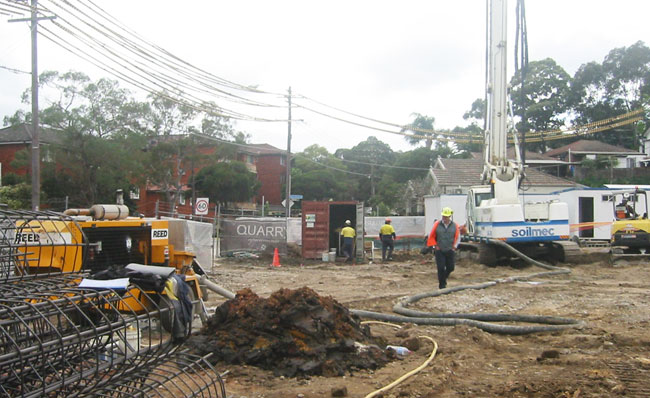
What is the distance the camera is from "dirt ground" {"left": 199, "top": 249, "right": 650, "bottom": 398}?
5656 mm

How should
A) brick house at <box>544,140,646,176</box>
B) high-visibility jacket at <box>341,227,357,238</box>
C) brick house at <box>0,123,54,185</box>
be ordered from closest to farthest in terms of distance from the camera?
high-visibility jacket at <box>341,227,357,238</box>, brick house at <box>0,123,54,185</box>, brick house at <box>544,140,646,176</box>

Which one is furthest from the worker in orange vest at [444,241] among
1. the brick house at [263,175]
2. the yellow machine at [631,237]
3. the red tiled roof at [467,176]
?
the brick house at [263,175]

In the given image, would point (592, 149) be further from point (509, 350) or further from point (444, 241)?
point (509, 350)

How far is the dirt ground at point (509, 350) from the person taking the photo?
18.6 feet

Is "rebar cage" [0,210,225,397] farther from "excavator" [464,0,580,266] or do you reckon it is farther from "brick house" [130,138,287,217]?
"brick house" [130,138,287,217]

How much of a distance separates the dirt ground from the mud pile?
16 cm

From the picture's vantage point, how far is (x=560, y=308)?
10469mm

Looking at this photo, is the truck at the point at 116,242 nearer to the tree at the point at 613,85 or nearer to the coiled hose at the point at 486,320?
the coiled hose at the point at 486,320

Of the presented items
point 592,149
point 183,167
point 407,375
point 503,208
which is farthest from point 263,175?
point 407,375

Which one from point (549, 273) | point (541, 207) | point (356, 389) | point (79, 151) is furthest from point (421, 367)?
point (79, 151)

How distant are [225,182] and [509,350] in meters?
44.8

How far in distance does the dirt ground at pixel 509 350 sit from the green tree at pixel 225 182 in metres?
35.9

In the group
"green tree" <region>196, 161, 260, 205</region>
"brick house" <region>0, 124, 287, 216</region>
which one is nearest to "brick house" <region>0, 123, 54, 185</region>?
"brick house" <region>0, 124, 287, 216</region>

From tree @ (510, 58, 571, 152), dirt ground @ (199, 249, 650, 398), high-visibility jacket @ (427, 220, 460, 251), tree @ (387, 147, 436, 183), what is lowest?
dirt ground @ (199, 249, 650, 398)
